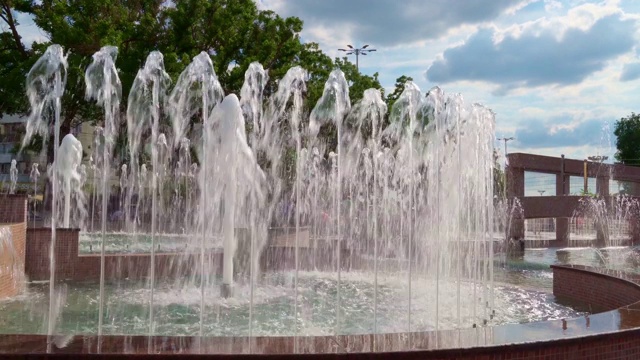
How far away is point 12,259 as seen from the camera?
34.8 ft

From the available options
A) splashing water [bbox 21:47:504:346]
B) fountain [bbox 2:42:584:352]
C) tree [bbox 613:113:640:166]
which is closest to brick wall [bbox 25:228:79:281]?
fountain [bbox 2:42:584:352]

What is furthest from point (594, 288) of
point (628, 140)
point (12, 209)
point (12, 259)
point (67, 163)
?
point (628, 140)

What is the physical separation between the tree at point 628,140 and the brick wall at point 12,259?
6490 cm

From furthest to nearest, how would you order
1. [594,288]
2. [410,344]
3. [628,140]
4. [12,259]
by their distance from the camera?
[628,140] < [12,259] < [594,288] < [410,344]

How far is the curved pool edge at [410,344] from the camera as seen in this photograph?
13.8 feet

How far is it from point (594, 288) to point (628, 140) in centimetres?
6473

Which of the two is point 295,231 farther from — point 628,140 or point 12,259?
point 628,140

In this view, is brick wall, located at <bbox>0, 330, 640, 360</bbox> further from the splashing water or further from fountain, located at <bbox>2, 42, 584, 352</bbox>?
the splashing water

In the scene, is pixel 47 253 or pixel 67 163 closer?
pixel 47 253

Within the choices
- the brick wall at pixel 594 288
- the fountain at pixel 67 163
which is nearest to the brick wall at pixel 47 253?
the fountain at pixel 67 163

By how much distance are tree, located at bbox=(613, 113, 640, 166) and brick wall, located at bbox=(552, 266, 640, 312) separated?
61370 mm

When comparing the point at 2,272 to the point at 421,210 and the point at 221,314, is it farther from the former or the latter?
the point at 421,210

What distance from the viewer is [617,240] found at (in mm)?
28062

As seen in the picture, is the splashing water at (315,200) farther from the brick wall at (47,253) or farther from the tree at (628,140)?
the tree at (628,140)
